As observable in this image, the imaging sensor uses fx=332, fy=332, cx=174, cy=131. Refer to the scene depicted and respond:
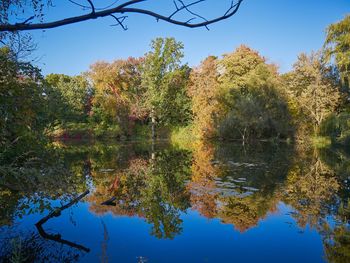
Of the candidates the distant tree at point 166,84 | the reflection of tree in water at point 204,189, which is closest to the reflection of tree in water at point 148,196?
the reflection of tree in water at point 204,189

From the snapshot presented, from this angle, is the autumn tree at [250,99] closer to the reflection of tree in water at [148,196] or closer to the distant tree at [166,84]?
the distant tree at [166,84]

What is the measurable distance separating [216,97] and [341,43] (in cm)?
1511

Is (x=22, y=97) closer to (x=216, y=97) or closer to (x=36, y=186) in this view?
(x=36, y=186)

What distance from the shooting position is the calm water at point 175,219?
236 inches

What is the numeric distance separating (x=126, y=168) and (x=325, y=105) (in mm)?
26818

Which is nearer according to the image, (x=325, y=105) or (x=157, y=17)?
(x=157, y=17)

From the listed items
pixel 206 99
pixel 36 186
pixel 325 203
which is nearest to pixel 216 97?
pixel 206 99

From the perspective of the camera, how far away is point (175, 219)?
320 inches

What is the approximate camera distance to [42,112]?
8844 mm

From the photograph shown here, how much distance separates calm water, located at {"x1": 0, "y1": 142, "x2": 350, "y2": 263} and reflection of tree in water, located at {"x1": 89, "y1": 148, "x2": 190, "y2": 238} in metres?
0.03

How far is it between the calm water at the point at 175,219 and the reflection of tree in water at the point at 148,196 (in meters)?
0.03

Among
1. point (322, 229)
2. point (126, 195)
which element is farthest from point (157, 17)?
point (126, 195)

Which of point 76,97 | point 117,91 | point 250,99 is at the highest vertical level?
point 117,91

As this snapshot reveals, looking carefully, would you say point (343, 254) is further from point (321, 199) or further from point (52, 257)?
point (52, 257)
